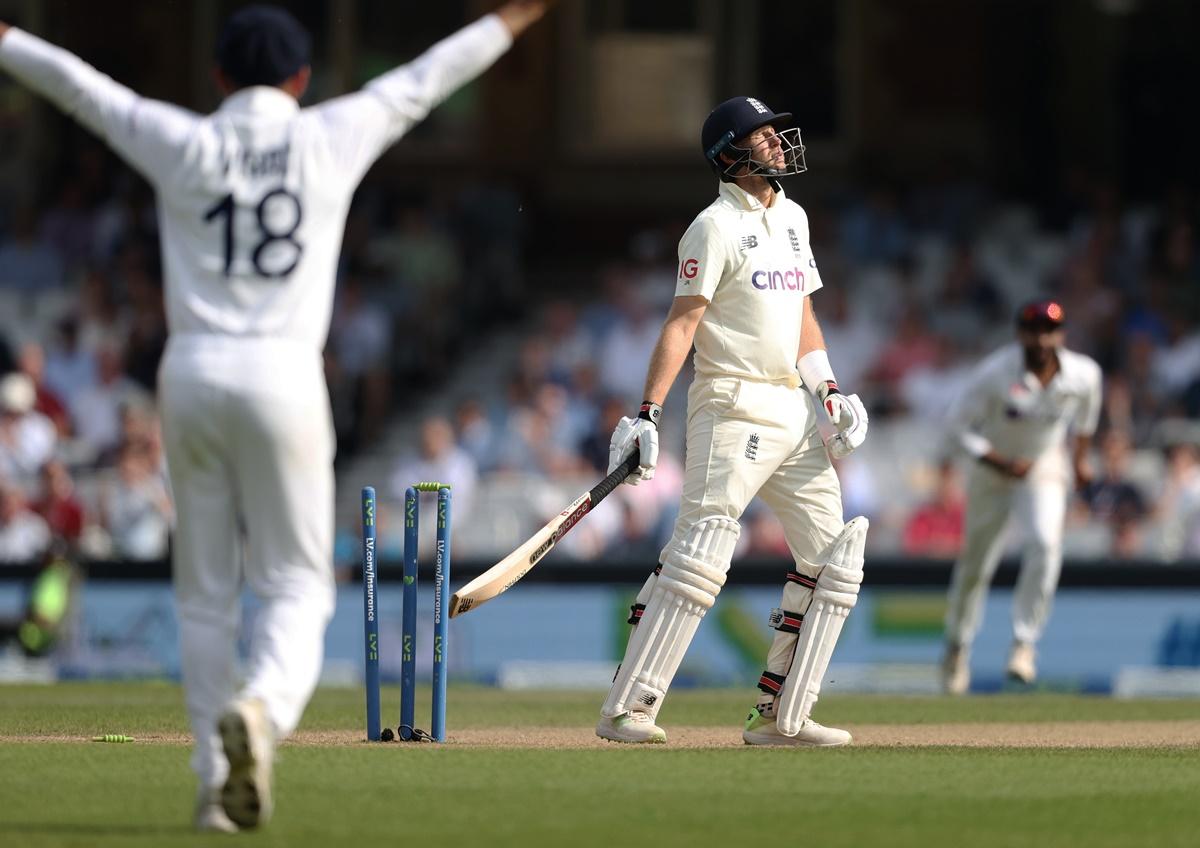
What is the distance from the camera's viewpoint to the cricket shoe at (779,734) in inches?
283

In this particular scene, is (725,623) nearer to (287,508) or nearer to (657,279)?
(657,279)

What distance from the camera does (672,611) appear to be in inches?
277

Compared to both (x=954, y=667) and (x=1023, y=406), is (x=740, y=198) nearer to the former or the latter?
(x=1023, y=406)

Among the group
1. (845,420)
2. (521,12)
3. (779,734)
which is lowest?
(779,734)

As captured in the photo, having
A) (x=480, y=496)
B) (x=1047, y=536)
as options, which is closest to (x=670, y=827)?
(x=1047, y=536)

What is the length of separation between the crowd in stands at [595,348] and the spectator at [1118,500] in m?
0.02

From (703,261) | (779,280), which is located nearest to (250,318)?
(703,261)

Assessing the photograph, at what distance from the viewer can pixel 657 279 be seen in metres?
17.4

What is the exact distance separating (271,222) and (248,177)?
0.40ft

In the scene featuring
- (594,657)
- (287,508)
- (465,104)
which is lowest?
(594,657)

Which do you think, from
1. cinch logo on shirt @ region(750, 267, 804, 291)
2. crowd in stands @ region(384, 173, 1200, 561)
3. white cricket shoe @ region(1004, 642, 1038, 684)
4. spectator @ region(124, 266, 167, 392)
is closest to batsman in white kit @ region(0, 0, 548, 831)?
cinch logo on shirt @ region(750, 267, 804, 291)

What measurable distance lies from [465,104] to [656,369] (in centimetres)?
1454

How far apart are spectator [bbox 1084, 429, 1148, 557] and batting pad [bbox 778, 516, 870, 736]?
7.31 m

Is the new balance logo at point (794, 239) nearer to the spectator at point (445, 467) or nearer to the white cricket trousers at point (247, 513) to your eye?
the white cricket trousers at point (247, 513)
